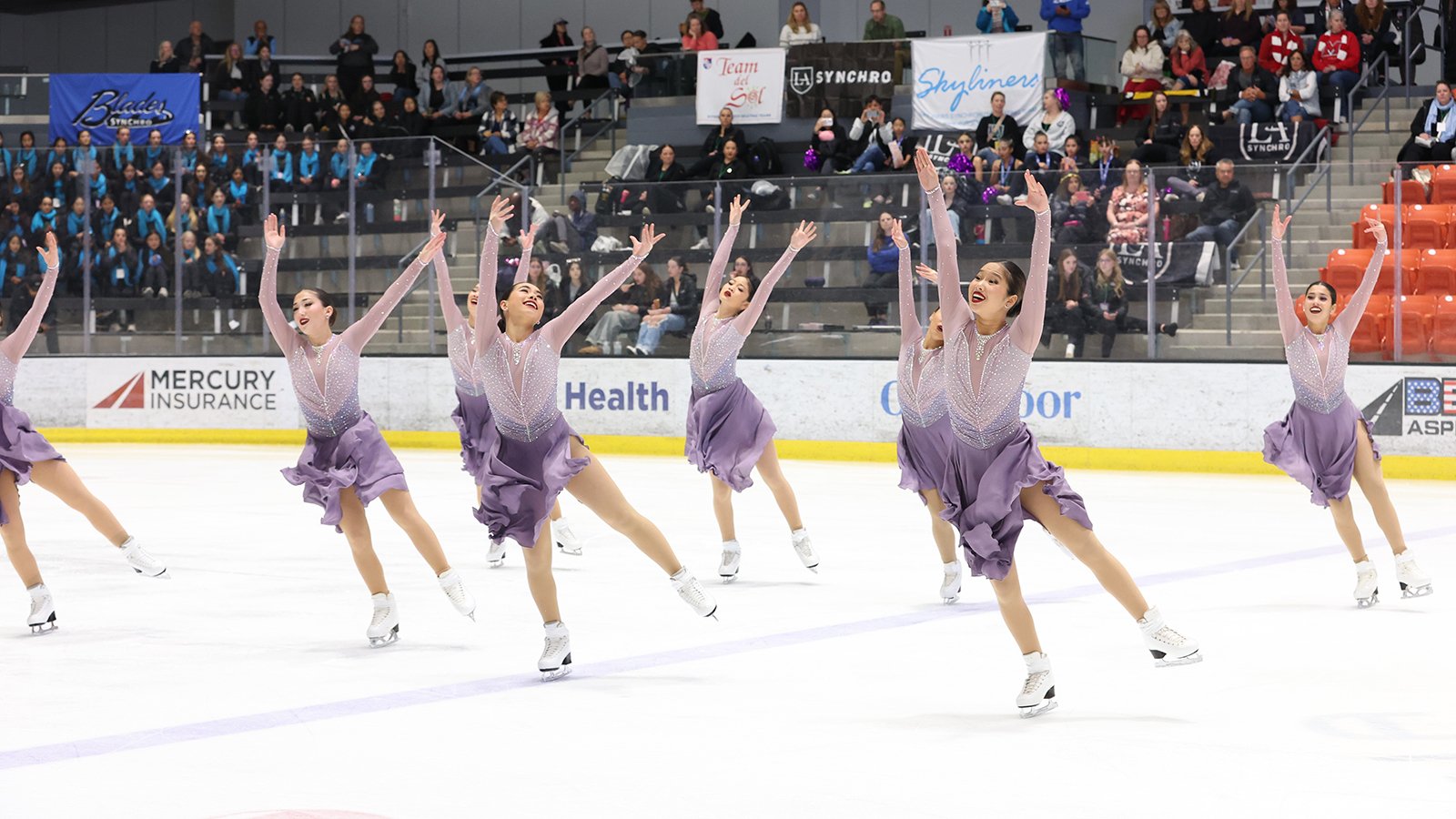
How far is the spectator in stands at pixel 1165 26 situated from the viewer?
782 inches

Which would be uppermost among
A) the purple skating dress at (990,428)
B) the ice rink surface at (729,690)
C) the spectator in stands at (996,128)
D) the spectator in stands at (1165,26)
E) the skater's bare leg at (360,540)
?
the spectator in stands at (1165,26)

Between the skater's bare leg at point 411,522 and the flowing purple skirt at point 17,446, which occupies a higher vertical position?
the flowing purple skirt at point 17,446

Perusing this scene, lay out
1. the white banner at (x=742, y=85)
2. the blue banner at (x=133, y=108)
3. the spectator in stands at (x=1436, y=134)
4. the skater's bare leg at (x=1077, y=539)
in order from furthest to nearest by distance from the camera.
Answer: the blue banner at (x=133, y=108) → the white banner at (x=742, y=85) → the spectator in stands at (x=1436, y=134) → the skater's bare leg at (x=1077, y=539)

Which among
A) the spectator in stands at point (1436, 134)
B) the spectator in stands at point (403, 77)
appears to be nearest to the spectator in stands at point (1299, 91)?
the spectator in stands at point (1436, 134)

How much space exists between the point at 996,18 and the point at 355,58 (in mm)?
9313

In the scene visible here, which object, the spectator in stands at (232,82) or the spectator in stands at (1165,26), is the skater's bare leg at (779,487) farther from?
the spectator in stands at (232,82)

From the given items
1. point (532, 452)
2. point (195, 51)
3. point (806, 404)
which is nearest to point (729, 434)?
point (532, 452)

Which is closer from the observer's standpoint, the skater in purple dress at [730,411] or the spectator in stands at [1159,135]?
the skater in purple dress at [730,411]

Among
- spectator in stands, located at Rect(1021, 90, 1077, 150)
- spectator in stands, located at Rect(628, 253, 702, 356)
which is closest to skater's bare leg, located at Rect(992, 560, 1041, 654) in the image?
spectator in stands, located at Rect(628, 253, 702, 356)

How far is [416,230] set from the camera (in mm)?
18172

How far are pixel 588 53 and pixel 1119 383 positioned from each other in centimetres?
1093

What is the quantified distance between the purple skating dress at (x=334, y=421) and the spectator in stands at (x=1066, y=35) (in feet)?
45.2

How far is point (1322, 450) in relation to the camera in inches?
305

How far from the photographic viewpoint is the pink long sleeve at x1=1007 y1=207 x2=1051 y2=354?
5332mm
